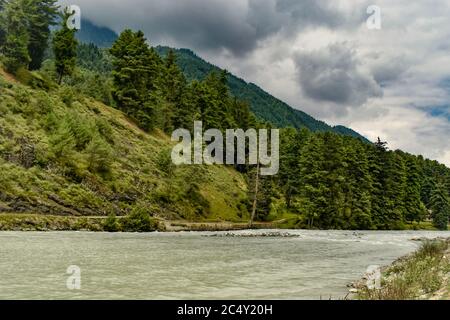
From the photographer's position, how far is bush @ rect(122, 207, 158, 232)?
3938cm

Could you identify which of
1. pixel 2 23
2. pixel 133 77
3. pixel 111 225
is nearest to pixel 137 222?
pixel 111 225

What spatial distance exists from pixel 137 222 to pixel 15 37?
33.8 metres

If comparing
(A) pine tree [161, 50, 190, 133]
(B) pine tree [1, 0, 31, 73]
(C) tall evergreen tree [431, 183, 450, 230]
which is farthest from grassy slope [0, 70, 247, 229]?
(C) tall evergreen tree [431, 183, 450, 230]

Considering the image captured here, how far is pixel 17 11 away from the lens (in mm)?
60750

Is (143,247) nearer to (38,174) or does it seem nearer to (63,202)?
(63,202)

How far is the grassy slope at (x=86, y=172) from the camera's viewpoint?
3959cm

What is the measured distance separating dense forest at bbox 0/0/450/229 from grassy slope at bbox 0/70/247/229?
3.15ft

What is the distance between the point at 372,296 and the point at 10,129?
4182 cm

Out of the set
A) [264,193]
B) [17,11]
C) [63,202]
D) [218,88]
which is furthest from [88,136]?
[218,88]

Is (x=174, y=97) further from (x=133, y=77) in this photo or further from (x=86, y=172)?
(x=86, y=172)

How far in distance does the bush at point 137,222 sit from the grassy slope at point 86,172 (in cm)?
420

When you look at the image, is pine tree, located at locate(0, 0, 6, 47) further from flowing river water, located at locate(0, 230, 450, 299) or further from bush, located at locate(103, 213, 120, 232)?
flowing river water, located at locate(0, 230, 450, 299)

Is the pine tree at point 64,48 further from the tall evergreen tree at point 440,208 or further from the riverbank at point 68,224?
the tall evergreen tree at point 440,208

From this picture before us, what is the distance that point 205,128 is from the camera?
89.6m
